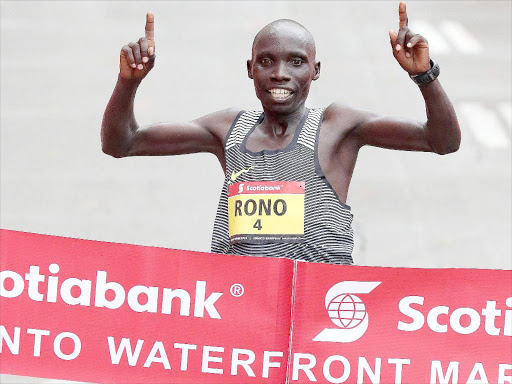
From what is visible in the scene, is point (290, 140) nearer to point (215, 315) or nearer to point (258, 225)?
point (258, 225)

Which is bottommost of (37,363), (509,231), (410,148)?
(37,363)

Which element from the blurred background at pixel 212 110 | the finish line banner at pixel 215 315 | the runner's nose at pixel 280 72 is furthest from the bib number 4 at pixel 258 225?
the blurred background at pixel 212 110

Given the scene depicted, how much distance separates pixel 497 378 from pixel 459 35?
402cm

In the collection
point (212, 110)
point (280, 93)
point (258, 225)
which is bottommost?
point (258, 225)

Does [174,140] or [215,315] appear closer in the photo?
[215,315]

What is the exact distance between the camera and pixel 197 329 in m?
3.02

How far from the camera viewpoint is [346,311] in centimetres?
300

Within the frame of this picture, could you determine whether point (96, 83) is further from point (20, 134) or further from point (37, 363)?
point (37, 363)

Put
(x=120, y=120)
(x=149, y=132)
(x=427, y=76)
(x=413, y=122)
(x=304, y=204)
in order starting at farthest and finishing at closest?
1. (x=149, y=132)
2. (x=120, y=120)
3. (x=413, y=122)
4. (x=304, y=204)
5. (x=427, y=76)

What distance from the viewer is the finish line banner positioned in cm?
298

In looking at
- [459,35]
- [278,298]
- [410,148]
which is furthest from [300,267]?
[459,35]

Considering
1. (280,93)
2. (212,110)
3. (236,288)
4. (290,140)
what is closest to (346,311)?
(236,288)

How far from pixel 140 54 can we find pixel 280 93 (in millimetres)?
429

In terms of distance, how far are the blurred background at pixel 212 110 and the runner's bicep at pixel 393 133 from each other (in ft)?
8.98
